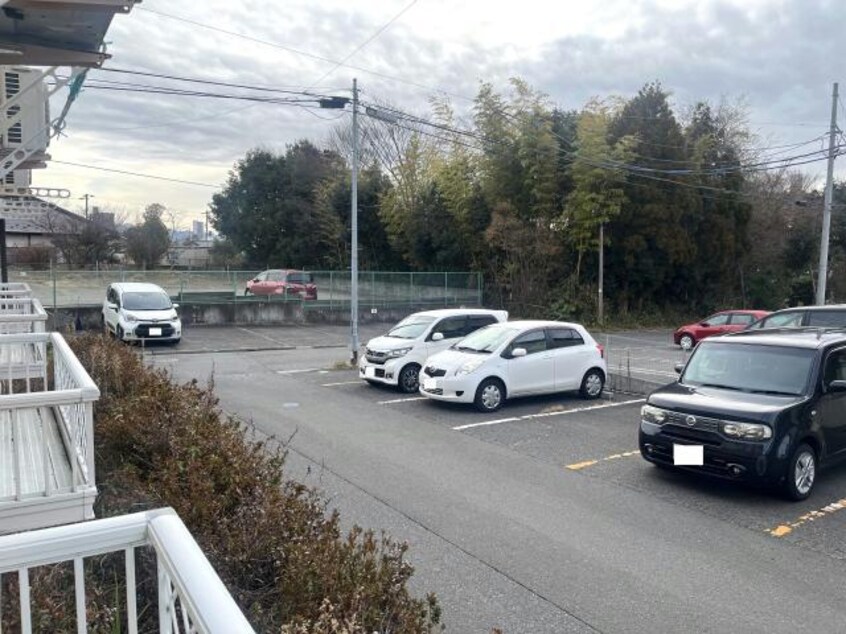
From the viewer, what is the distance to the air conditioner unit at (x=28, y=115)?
13.2 metres

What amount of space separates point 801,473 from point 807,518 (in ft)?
1.89

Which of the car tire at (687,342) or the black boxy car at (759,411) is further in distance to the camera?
the car tire at (687,342)

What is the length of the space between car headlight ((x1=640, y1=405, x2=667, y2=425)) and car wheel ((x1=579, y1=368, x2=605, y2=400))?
482 cm

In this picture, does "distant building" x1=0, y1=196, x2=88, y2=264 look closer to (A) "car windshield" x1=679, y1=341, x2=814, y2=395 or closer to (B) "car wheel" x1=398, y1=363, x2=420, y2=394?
(B) "car wheel" x1=398, y1=363, x2=420, y2=394

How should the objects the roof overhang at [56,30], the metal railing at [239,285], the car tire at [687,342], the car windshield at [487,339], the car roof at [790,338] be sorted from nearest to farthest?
the roof overhang at [56,30] < the car roof at [790,338] < the car windshield at [487,339] < the car tire at [687,342] < the metal railing at [239,285]

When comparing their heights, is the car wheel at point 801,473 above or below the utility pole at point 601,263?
below

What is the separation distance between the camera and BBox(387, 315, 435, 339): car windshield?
13555 mm

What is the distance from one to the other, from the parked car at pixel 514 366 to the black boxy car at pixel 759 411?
3.60m

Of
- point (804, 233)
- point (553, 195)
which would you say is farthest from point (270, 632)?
point (804, 233)

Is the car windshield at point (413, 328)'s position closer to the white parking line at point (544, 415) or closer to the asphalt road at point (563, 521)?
the asphalt road at point (563, 521)

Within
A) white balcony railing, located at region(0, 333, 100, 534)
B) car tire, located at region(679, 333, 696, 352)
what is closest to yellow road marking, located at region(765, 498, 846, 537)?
white balcony railing, located at region(0, 333, 100, 534)

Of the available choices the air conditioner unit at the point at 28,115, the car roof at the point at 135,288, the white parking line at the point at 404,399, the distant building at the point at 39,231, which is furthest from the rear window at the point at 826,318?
the distant building at the point at 39,231

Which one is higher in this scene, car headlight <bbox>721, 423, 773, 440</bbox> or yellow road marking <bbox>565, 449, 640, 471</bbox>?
car headlight <bbox>721, 423, 773, 440</bbox>

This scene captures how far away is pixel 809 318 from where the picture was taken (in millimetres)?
12648
